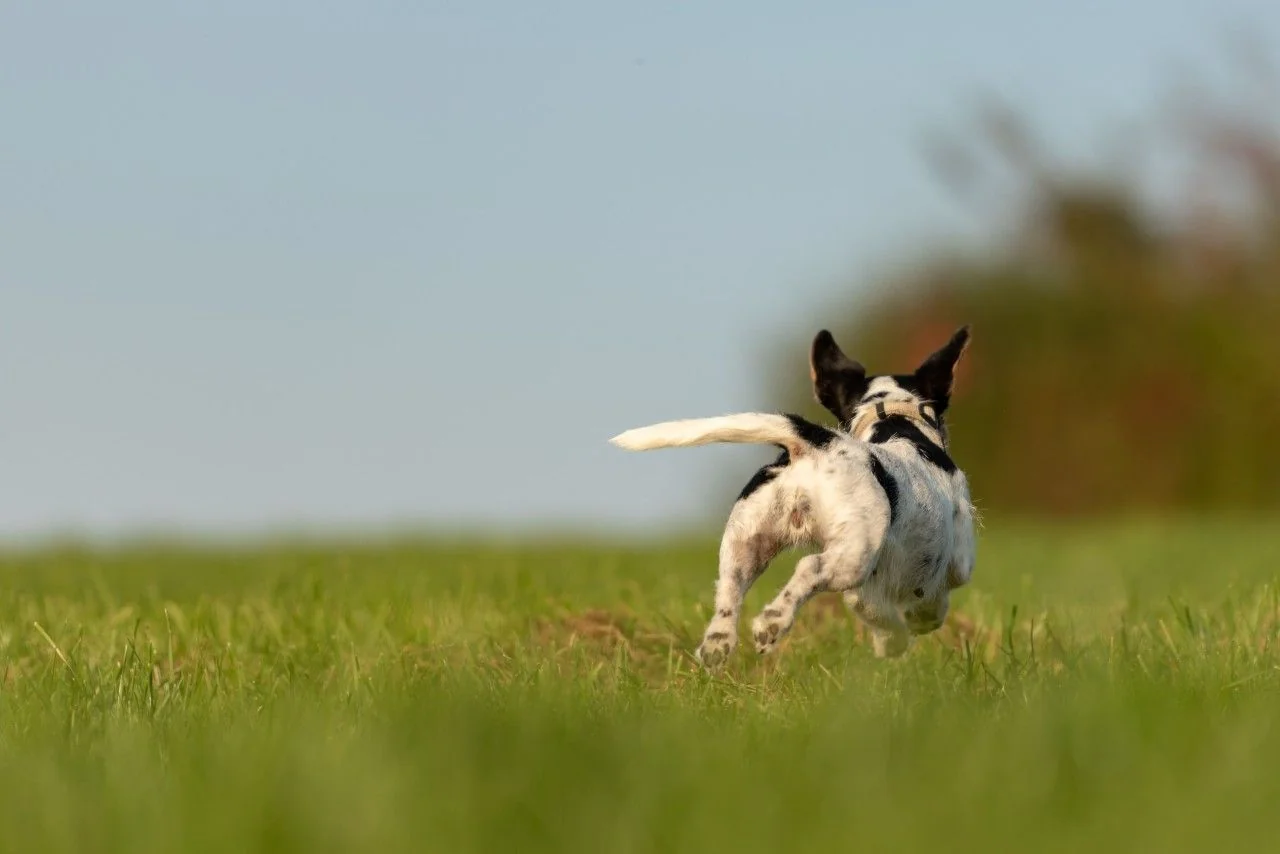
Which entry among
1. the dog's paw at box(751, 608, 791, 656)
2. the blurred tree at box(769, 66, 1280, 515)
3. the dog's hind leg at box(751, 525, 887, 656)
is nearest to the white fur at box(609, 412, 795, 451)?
the dog's hind leg at box(751, 525, 887, 656)

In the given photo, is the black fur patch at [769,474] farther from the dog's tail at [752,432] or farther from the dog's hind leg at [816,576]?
the dog's hind leg at [816,576]

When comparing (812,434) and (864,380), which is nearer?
(812,434)

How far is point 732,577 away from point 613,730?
1800 mm

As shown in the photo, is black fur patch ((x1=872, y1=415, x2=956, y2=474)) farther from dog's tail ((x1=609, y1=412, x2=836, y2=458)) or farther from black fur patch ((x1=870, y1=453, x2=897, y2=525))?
dog's tail ((x1=609, y1=412, x2=836, y2=458))

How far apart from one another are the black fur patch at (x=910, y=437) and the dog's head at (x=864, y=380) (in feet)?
0.73

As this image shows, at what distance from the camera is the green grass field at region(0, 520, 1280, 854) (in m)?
2.92

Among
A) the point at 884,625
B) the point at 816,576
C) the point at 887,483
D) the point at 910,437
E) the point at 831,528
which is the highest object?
the point at 910,437

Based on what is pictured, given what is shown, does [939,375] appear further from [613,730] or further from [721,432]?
[613,730]

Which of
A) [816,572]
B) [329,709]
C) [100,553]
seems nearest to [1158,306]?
[100,553]

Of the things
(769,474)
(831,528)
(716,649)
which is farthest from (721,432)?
Result: (716,649)

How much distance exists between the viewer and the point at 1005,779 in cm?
326

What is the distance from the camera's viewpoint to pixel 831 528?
5.26m

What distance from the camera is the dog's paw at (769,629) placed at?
522 centimetres

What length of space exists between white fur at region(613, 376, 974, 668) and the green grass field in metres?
0.31
